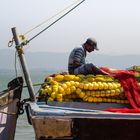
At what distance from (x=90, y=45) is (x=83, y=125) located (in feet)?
12.7

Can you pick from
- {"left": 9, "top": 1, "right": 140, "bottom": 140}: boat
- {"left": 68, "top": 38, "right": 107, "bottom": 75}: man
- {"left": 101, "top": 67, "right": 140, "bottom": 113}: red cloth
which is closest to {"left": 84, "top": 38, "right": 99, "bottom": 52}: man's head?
{"left": 68, "top": 38, "right": 107, "bottom": 75}: man

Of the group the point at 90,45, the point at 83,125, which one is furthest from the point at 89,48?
the point at 83,125

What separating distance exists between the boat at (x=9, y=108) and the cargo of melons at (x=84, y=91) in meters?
0.67

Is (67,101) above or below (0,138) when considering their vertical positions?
above

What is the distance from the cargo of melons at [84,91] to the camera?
8984 millimetres

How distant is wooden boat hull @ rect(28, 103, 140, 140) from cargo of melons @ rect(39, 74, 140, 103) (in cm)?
130

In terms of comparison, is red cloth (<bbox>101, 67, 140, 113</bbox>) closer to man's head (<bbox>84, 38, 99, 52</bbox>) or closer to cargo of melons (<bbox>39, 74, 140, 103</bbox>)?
cargo of melons (<bbox>39, 74, 140, 103</bbox>)

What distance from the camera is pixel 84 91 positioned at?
30.0 feet

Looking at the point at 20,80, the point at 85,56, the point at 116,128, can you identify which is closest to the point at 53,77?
the point at 20,80

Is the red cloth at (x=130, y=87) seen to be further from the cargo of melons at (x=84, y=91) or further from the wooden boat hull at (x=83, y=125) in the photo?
the wooden boat hull at (x=83, y=125)

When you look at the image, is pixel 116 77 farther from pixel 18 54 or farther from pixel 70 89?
pixel 18 54

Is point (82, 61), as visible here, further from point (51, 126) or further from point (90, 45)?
point (51, 126)

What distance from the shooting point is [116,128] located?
7.52m

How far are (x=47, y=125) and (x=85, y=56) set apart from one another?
422 cm
